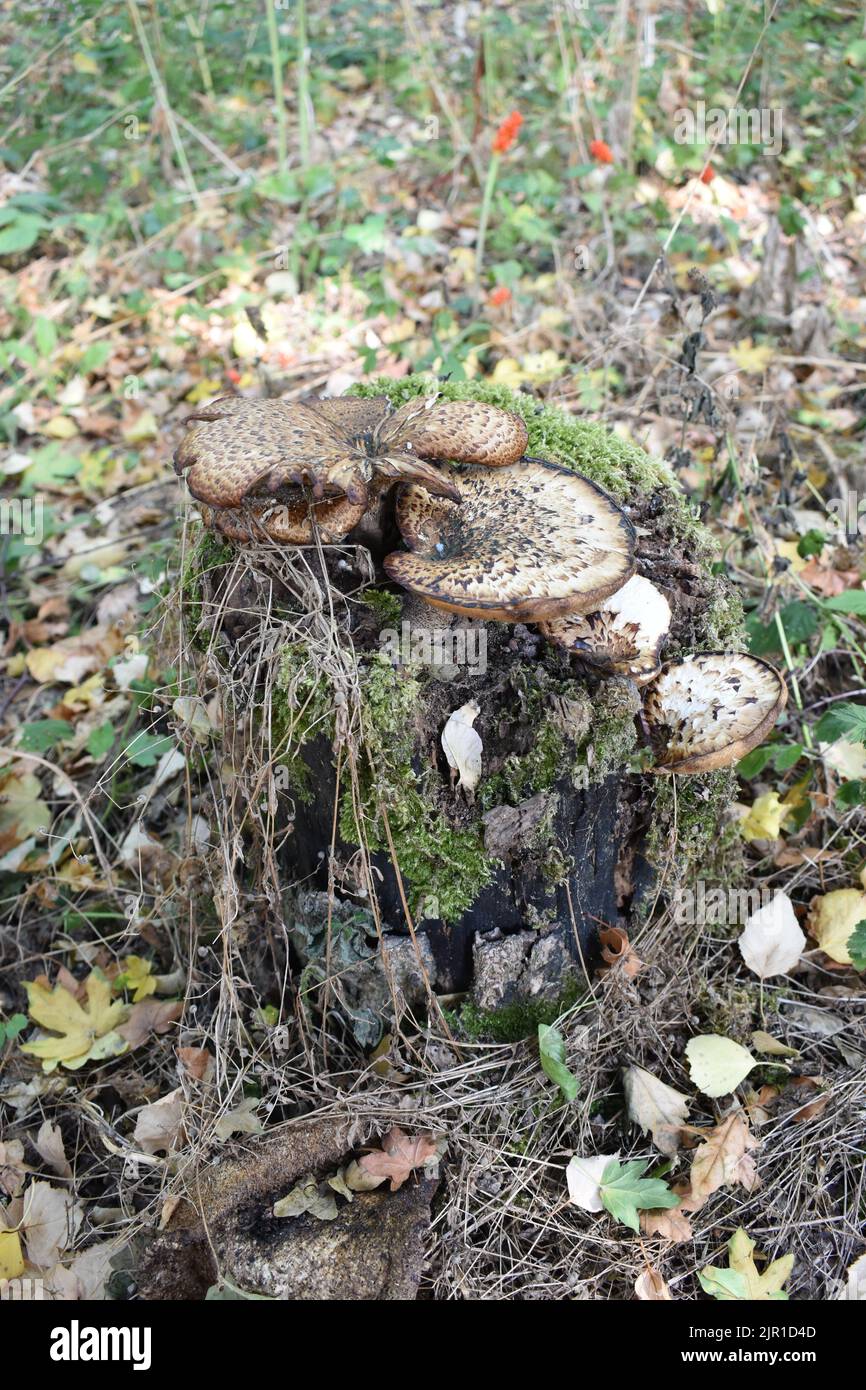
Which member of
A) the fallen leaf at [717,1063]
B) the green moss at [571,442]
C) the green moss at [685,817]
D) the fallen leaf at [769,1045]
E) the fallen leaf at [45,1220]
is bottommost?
the fallen leaf at [45,1220]

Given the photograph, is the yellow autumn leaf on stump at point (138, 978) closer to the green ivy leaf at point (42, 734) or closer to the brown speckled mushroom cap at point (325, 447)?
the green ivy leaf at point (42, 734)

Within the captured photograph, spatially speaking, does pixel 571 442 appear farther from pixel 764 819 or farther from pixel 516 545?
pixel 764 819

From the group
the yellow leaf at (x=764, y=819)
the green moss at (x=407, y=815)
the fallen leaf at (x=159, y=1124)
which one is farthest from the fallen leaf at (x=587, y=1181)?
the yellow leaf at (x=764, y=819)

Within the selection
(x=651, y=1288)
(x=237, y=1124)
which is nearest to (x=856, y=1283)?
(x=651, y=1288)

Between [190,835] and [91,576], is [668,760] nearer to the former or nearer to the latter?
[190,835]

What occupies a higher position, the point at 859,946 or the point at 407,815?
the point at 407,815

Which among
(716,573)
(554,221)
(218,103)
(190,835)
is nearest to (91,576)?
(190,835)
